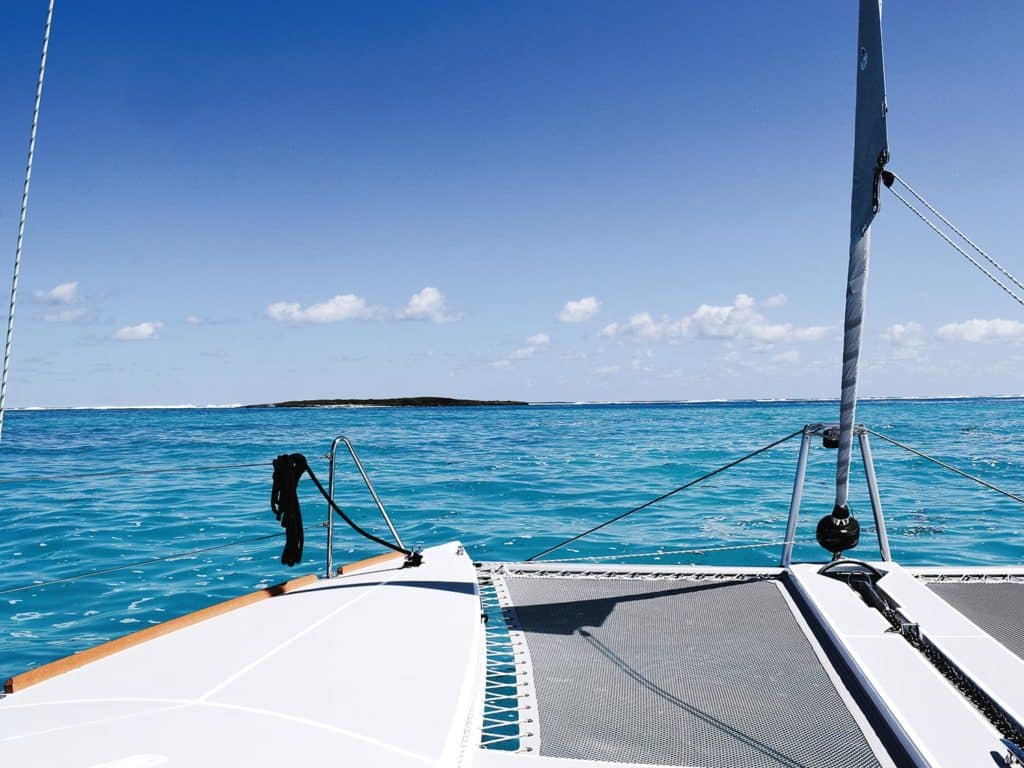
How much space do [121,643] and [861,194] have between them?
4952 mm

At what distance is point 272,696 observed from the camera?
2.49m

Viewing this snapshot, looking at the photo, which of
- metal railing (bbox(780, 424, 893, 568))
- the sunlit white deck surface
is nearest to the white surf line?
the sunlit white deck surface

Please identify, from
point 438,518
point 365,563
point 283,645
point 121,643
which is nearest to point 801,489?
point 365,563

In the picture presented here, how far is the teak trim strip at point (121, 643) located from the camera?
266 cm

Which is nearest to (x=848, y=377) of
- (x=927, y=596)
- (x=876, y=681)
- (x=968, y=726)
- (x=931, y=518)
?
(x=927, y=596)

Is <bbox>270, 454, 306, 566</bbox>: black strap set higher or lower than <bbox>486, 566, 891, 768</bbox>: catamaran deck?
higher

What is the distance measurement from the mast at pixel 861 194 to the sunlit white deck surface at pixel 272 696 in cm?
271

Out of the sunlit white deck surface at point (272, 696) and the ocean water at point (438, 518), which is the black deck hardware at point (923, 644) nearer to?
the ocean water at point (438, 518)

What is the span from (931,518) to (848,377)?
981 centimetres

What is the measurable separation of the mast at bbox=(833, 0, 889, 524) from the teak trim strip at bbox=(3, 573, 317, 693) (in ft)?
12.0

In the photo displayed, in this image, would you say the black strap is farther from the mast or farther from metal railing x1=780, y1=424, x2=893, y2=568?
the mast

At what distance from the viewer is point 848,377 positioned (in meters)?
4.40

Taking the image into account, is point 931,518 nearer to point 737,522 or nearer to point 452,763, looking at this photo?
point 737,522

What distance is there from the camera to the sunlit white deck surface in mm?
2092
